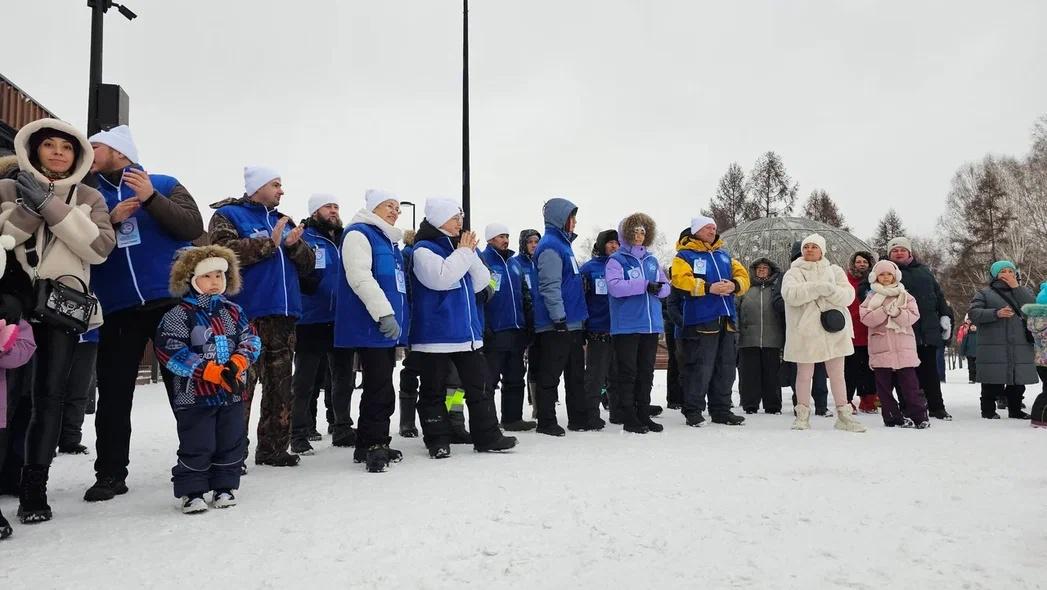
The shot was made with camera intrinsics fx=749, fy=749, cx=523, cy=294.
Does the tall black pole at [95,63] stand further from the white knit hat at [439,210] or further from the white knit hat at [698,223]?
the white knit hat at [698,223]

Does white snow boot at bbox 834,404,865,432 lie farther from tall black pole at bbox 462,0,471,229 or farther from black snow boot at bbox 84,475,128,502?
black snow boot at bbox 84,475,128,502

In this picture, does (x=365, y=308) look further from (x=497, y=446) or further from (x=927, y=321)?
(x=927, y=321)

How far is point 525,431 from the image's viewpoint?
713 centimetres

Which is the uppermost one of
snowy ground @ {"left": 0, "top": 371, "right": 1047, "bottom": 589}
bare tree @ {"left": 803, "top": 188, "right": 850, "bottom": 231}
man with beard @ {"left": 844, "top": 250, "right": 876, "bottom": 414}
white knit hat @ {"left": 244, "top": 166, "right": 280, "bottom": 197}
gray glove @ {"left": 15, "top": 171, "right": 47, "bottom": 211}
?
bare tree @ {"left": 803, "top": 188, "right": 850, "bottom": 231}

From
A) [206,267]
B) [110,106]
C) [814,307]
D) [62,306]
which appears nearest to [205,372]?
[206,267]

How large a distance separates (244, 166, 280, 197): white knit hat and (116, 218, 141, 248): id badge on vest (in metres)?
0.99

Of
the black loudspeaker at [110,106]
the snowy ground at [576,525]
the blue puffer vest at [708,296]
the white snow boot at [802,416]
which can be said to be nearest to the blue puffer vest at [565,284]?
the blue puffer vest at [708,296]

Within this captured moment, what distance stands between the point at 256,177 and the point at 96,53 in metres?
4.54

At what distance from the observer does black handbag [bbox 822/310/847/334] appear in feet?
23.3

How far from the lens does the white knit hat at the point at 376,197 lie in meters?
5.36

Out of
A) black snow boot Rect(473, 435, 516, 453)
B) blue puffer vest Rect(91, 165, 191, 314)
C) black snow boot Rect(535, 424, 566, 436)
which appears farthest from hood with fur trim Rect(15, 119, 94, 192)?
black snow boot Rect(535, 424, 566, 436)

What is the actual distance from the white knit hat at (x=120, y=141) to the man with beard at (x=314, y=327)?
1.77m

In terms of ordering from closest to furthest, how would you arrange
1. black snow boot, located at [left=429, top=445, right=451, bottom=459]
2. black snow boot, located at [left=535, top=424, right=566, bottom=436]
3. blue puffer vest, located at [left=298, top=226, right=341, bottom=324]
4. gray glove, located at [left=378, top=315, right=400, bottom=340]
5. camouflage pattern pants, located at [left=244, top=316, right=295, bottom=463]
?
gray glove, located at [left=378, top=315, right=400, bottom=340] → camouflage pattern pants, located at [left=244, top=316, right=295, bottom=463] → black snow boot, located at [left=429, top=445, right=451, bottom=459] → blue puffer vest, located at [left=298, top=226, right=341, bottom=324] → black snow boot, located at [left=535, top=424, right=566, bottom=436]

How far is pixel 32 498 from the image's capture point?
3637mm
